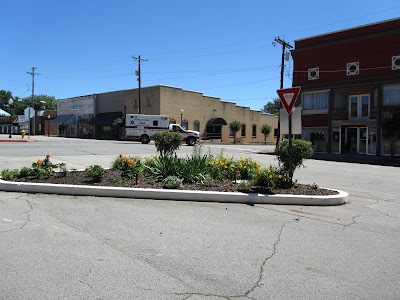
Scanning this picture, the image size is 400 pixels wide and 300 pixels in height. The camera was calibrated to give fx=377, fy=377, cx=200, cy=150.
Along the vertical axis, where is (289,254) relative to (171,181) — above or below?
below

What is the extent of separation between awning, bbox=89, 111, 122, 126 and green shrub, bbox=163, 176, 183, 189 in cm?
4877

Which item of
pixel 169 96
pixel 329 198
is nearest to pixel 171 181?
pixel 329 198

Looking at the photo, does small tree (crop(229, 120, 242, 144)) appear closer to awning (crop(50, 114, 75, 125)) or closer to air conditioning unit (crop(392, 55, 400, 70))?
awning (crop(50, 114, 75, 125))

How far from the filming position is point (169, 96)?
164 feet

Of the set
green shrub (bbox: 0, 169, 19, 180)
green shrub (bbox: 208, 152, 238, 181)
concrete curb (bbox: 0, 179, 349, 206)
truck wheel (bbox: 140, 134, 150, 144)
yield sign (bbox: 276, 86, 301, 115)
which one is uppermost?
yield sign (bbox: 276, 86, 301, 115)

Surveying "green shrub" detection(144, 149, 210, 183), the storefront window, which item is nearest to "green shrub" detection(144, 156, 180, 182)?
"green shrub" detection(144, 149, 210, 183)

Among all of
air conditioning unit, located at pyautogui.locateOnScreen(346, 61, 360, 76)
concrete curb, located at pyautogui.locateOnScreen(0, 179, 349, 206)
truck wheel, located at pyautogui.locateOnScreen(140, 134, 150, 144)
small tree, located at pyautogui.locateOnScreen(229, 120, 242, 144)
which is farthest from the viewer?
small tree, located at pyautogui.locateOnScreen(229, 120, 242, 144)

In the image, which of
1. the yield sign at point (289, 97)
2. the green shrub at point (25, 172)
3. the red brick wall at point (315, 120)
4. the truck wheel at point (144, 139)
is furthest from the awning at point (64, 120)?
the yield sign at point (289, 97)

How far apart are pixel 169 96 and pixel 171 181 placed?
41.8 m

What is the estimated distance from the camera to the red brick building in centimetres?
2828

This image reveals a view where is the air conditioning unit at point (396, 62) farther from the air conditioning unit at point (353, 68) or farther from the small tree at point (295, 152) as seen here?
the small tree at point (295, 152)

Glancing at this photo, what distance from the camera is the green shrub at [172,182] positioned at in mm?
8945

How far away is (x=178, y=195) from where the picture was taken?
8500mm

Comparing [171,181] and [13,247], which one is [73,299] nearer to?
[13,247]
